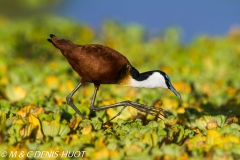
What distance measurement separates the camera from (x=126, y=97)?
5059mm

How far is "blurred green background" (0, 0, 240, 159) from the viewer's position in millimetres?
3389

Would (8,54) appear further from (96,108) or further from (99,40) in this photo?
(96,108)

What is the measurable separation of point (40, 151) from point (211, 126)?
146cm

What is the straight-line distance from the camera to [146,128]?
3.72 metres

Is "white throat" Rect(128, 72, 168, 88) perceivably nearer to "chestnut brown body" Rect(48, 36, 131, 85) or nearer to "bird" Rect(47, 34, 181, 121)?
"bird" Rect(47, 34, 181, 121)

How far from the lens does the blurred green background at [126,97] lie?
3389mm

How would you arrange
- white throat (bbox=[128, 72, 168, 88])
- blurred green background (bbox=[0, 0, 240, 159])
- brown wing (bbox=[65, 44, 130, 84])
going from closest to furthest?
blurred green background (bbox=[0, 0, 240, 159]) → brown wing (bbox=[65, 44, 130, 84]) → white throat (bbox=[128, 72, 168, 88])

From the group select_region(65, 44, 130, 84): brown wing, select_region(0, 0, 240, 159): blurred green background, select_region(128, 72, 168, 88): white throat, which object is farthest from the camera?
select_region(128, 72, 168, 88): white throat

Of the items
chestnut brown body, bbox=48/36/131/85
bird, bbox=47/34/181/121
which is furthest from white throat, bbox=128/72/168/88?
chestnut brown body, bbox=48/36/131/85

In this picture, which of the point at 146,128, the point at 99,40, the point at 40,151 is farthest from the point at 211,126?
the point at 99,40

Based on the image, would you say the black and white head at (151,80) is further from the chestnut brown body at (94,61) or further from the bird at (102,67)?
the chestnut brown body at (94,61)

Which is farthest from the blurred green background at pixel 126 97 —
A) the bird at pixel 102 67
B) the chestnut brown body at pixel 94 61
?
the chestnut brown body at pixel 94 61

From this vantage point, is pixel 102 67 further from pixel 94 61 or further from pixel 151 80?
pixel 151 80

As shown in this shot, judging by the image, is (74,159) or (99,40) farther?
(99,40)
